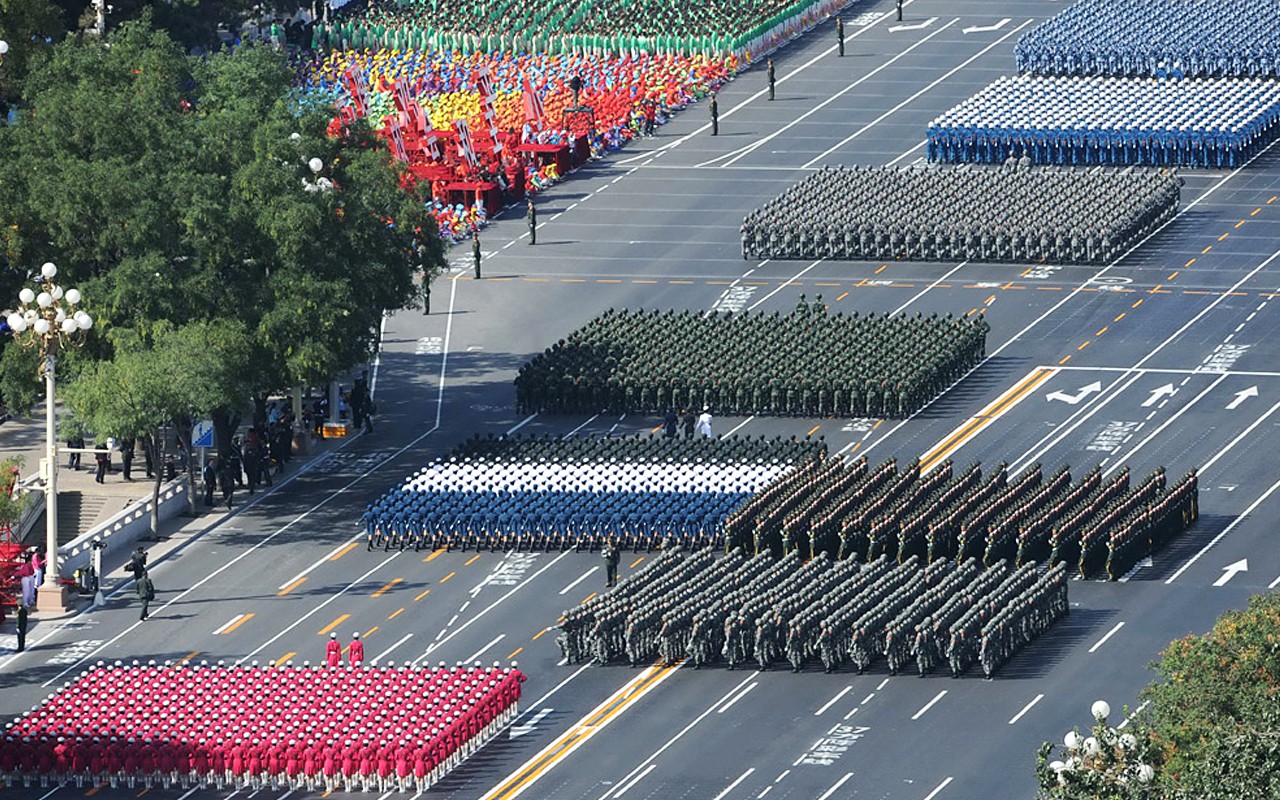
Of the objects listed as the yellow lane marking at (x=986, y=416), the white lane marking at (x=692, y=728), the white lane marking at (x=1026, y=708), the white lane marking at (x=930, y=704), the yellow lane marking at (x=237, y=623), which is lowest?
the yellow lane marking at (x=237, y=623)

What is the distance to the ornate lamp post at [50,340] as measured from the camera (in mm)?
109688

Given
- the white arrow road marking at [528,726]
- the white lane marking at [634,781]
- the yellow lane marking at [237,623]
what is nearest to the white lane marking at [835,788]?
the white lane marking at [634,781]

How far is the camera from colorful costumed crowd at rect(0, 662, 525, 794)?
9688 cm

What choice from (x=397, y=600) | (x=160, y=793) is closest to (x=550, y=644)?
(x=397, y=600)

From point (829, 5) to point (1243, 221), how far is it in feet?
143

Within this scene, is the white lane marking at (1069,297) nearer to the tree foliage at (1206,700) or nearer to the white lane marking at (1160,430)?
the white lane marking at (1160,430)

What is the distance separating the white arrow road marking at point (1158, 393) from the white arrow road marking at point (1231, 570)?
1630 cm

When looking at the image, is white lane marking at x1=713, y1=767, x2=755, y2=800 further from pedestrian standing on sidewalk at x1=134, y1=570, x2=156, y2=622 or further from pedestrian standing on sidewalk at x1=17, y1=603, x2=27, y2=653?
pedestrian standing on sidewalk at x1=17, y1=603, x2=27, y2=653

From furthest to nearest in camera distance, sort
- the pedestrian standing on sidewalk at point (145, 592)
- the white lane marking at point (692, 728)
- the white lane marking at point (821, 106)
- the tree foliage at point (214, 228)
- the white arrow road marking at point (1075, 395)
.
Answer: the white lane marking at point (821, 106)
the white arrow road marking at point (1075, 395)
the tree foliage at point (214, 228)
the pedestrian standing on sidewalk at point (145, 592)
the white lane marking at point (692, 728)

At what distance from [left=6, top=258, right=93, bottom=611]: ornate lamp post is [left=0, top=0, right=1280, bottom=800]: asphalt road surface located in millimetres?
1474

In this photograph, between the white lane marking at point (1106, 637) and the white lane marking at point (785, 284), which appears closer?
the white lane marking at point (1106, 637)

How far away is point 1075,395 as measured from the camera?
129m

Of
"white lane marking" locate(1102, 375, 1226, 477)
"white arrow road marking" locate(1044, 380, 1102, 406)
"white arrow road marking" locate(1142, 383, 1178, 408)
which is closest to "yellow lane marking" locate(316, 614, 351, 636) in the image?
"white lane marking" locate(1102, 375, 1226, 477)

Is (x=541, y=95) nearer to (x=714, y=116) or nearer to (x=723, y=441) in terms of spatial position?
(x=714, y=116)
